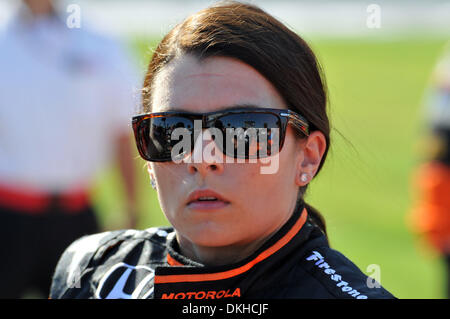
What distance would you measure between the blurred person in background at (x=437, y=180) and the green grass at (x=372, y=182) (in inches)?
17.2

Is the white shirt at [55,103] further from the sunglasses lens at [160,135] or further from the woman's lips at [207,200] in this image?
the woman's lips at [207,200]

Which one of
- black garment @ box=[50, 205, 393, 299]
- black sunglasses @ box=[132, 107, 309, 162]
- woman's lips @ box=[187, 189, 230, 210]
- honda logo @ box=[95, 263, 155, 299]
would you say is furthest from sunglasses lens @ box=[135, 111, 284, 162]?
honda logo @ box=[95, 263, 155, 299]

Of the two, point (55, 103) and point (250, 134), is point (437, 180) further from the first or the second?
point (250, 134)

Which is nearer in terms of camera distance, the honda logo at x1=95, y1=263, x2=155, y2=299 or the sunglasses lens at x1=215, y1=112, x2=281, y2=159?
the sunglasses lens at x1=215, y1=112, x2=281, y2=159

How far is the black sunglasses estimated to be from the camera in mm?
1999

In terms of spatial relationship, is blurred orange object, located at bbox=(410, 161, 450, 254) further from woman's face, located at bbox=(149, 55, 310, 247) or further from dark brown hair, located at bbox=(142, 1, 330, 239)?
woman's face, located at bbox=(149, 55, 310, 247)

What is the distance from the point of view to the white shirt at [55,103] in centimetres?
409

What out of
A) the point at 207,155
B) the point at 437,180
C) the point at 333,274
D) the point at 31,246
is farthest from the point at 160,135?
the point at 437,180

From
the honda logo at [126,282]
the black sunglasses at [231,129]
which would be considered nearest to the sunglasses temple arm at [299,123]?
the black sunglasses at [231,129]

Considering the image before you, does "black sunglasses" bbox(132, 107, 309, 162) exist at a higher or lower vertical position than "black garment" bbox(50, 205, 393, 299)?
higher

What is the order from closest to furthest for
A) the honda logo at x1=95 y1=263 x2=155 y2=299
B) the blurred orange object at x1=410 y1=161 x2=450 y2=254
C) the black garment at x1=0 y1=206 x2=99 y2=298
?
1. the honda logo at x1=95 y1=263 x2=155 y2=299
2. the black garment at x1=0 y1=206 x2=99 y2=298
3. the blurred orange object at x1=410 y1=161 x2=450 y2=254

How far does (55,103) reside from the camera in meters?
4.12

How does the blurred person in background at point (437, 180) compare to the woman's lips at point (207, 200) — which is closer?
the woman's lips at point (207, 200)

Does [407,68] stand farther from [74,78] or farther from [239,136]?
[239,136]
